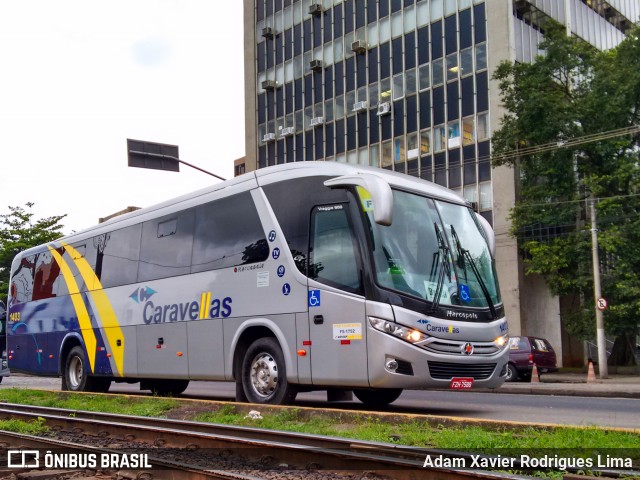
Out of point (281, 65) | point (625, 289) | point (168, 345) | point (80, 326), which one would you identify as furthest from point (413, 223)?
point (281, 65)

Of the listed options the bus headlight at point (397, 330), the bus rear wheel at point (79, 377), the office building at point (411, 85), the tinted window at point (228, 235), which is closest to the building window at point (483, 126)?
the office building at point (411, 85)

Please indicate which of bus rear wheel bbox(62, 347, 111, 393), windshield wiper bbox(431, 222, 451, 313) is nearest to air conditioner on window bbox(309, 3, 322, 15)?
bus rear wheel bbox(62, 347, 111, 393)

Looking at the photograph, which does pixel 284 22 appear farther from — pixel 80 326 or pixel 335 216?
pixel 335 216

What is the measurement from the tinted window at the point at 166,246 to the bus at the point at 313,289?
0.13 ft

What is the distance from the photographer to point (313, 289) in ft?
37.6

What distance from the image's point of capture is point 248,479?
6555mm

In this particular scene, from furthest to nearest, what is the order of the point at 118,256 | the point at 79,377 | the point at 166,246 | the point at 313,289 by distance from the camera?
the point at 79,377 < the point at 118,256 < the point at 166,246 < the point at 313,289

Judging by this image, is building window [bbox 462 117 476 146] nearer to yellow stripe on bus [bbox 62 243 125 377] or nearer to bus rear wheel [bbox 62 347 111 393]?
yellow stripe on bus [bbox 62 243 125 377]

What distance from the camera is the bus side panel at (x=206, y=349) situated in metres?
13.1

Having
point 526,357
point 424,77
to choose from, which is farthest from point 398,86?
point 526,357

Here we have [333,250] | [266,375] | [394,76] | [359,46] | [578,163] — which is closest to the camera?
[333,250]

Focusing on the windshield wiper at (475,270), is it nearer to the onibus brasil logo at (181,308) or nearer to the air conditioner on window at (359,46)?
the onibus brasil logo at (181,308)

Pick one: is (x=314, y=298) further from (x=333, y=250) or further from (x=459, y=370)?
(x=459, y=370)

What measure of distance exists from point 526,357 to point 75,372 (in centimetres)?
1463
